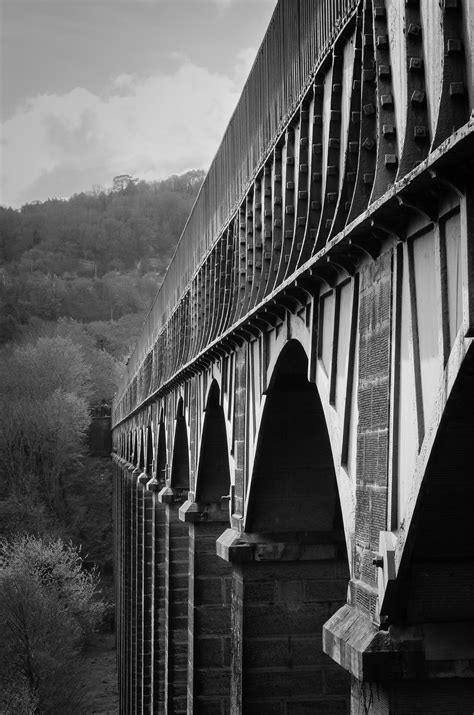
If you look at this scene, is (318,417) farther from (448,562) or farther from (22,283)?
(22,283)

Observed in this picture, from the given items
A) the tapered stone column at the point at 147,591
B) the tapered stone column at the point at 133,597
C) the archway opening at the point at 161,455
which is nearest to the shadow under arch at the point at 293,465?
the archway opening at the point at 161,455

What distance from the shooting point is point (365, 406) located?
5566 mm

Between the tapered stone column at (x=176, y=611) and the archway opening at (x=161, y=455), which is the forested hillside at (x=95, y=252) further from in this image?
the tapered stone column at (x=176, y=611)

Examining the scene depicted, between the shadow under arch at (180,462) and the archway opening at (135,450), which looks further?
the archway opening at (135,450)

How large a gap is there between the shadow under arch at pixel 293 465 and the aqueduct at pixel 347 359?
21 millimetres

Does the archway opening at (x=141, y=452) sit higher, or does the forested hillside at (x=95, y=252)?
the forested hillside at (x=95, y=252)

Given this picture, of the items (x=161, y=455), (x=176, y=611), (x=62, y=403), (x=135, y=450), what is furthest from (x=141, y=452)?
(x=62, y=403)

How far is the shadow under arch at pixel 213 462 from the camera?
14.5 meters

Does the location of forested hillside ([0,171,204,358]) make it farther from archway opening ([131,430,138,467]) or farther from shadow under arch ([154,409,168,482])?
shadow under arch ([154,409,168,482])

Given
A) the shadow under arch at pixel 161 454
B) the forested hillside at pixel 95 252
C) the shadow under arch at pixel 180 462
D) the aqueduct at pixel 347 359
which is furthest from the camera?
the forested hillside at pixel 95 252

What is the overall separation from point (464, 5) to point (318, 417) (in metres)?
5.81

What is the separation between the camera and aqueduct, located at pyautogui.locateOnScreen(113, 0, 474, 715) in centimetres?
445

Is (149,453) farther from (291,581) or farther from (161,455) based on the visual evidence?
(291,581)

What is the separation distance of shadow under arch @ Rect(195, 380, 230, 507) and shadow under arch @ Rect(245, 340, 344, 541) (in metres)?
4.27
